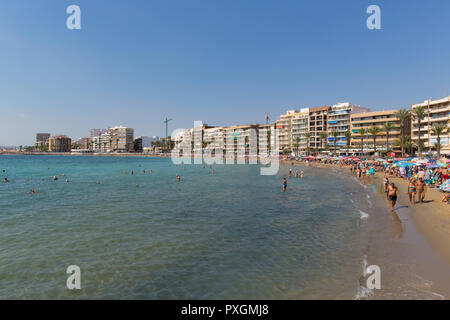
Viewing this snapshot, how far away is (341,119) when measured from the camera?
350 ft

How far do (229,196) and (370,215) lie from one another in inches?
505

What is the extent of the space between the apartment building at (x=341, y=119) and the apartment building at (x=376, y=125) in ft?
20.7

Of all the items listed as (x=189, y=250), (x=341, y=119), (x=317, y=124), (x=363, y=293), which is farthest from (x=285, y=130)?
(x=363, y=293)

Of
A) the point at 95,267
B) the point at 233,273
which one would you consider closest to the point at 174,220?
the point at 95,267

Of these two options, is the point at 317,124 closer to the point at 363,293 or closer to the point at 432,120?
the point at 432,120

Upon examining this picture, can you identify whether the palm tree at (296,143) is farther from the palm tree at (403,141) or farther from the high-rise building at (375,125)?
the palm tree at (403,141)

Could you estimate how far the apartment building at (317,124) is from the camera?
114500 millimetres

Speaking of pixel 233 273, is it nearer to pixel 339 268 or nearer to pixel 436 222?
pixel 339 268

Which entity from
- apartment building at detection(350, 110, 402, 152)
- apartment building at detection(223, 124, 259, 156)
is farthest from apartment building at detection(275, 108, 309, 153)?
apartment building at detection(350, 110, 402, 152)

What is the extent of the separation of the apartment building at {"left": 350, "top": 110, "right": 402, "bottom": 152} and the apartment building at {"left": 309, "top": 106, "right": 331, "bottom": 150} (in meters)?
17.2

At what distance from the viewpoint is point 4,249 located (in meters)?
11.4

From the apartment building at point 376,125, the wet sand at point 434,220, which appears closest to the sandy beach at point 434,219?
the wet sand at point 434,220
